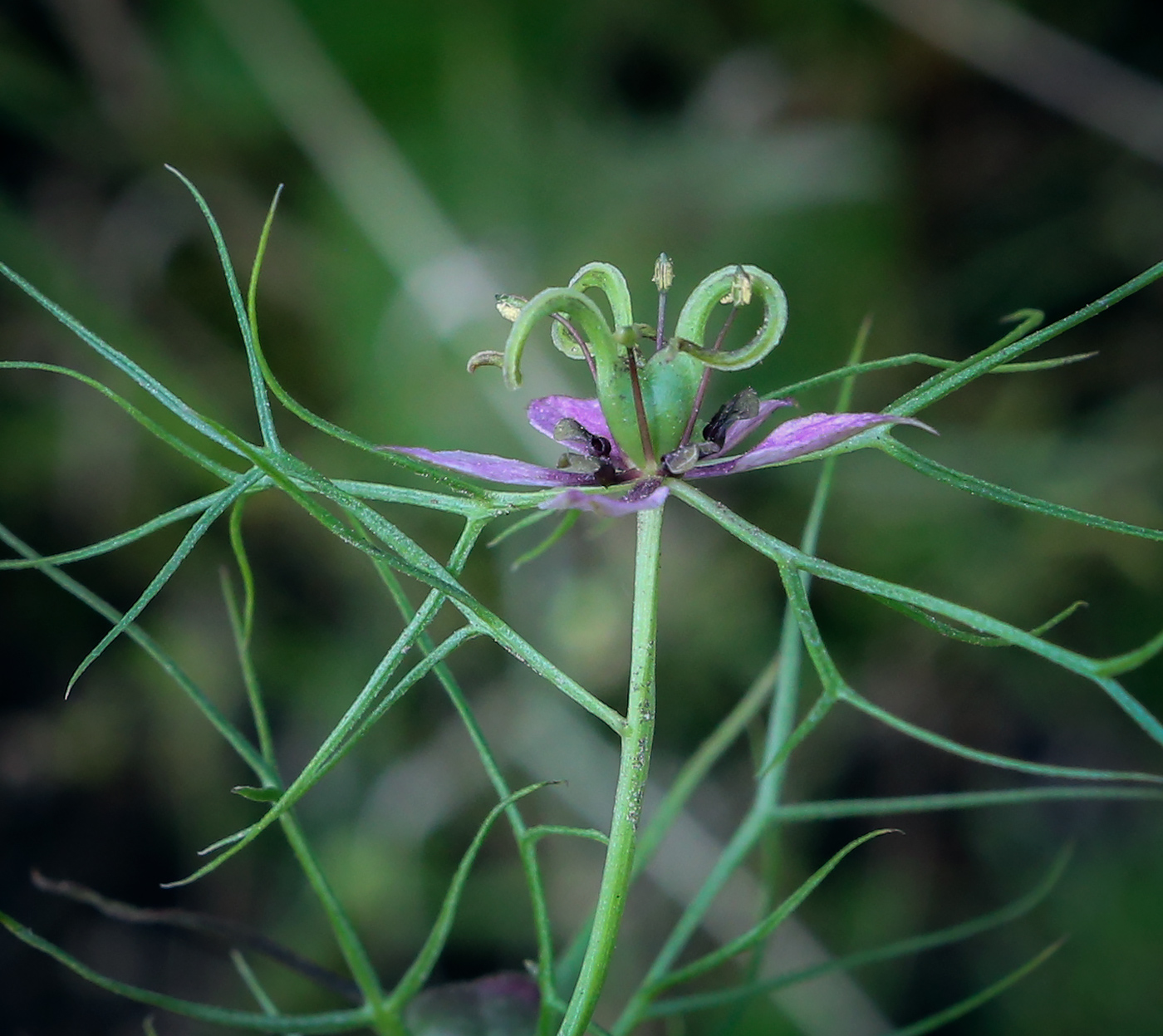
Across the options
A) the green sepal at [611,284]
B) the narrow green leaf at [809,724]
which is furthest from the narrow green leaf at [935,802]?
the green sepal at [611,284]

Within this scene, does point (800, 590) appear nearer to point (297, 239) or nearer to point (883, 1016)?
point (883, 1016)

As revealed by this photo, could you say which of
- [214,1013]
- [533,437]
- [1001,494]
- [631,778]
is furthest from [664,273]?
[533,437]

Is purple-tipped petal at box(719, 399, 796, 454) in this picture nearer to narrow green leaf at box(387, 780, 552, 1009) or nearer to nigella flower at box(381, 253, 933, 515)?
nigella flower at box(381, 253, 933, 515)

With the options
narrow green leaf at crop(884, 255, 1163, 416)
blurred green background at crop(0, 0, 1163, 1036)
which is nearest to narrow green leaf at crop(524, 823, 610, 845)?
narrow green leaf at crop(884, 255, 1163, 416)

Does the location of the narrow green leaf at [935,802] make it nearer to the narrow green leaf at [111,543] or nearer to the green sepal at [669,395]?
the green sepal at [669,395]

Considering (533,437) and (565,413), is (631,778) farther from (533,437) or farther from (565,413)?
(533,437)

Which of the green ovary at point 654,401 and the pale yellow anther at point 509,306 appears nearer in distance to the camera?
the green ovary at point 654,401

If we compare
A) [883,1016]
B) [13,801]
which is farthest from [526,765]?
[13,801]
